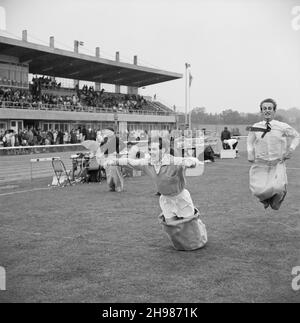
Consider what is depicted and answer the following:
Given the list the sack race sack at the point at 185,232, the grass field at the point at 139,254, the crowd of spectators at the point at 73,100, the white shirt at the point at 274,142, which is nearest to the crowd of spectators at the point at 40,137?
the crowd of spectators at the point at 73,100

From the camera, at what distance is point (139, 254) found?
5.91 metres

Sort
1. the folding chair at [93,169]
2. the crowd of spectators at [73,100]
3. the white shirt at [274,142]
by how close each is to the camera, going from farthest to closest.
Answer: the crowd of spectators at [73,100]
the folding chair at [93,169]
the white shirt at [274,142]

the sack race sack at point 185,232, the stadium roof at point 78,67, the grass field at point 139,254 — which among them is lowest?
the grass field at point 139,254

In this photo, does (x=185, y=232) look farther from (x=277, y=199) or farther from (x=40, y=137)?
(x=40, y=137)

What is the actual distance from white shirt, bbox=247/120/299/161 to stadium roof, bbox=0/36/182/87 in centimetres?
2820

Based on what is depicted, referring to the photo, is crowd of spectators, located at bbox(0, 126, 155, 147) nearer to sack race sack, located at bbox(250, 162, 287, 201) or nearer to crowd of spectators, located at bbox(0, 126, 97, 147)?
crowd of spectators, located at bbox(0, 126, 97, 147)

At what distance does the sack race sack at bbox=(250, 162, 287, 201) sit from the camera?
640 centimetres

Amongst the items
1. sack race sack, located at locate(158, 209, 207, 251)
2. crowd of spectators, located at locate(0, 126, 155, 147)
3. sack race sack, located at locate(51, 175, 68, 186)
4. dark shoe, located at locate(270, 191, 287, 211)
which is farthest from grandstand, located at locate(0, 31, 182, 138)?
sack race sack, located at locate(158, 209, 207, 251)

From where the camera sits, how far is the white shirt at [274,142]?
6512mm

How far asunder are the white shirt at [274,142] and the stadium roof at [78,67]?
1110 inches

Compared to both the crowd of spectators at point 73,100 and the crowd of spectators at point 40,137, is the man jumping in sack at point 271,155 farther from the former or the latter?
the crowd of spectators at point 73,100

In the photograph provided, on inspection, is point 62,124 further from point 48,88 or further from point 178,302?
point 178,302

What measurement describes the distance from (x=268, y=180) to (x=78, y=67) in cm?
3700
